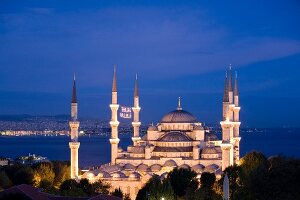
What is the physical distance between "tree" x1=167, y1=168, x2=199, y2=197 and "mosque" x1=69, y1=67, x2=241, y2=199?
427 centimetres

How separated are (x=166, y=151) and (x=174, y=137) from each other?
1.22m

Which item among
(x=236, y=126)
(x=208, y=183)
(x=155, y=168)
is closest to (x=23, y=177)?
(x=155, y=168)

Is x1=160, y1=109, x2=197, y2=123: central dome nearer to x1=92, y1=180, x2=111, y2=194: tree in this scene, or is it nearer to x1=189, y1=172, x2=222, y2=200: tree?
x1=189, y1=172, x2=222, y2=200: tree

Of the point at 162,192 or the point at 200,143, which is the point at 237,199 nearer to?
the point at 162,192

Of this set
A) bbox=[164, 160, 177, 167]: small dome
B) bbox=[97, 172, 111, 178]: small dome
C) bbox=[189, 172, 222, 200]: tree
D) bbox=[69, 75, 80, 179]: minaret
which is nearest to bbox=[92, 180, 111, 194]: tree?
bbox=[97, 172, 111, 178]: small dome

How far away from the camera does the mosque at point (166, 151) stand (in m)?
39.6

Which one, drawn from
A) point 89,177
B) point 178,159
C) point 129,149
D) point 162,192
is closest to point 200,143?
point 178,159

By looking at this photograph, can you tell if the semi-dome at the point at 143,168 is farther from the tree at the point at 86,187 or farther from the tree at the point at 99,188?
the tree at the point at 99,188

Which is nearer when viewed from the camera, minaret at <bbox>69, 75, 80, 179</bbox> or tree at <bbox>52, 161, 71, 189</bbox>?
minaret at <bbox>69, 75, 80, 179</bbox>

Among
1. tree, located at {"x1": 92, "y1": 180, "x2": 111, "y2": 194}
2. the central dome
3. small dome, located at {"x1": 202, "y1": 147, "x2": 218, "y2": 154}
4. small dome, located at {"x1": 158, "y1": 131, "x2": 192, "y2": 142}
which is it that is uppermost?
the central dome

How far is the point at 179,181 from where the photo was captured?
3381 centimetres

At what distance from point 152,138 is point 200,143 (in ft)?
11.9

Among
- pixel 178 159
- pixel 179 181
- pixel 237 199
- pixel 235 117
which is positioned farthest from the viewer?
pixel 235 117

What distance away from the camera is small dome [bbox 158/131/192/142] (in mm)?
43375
